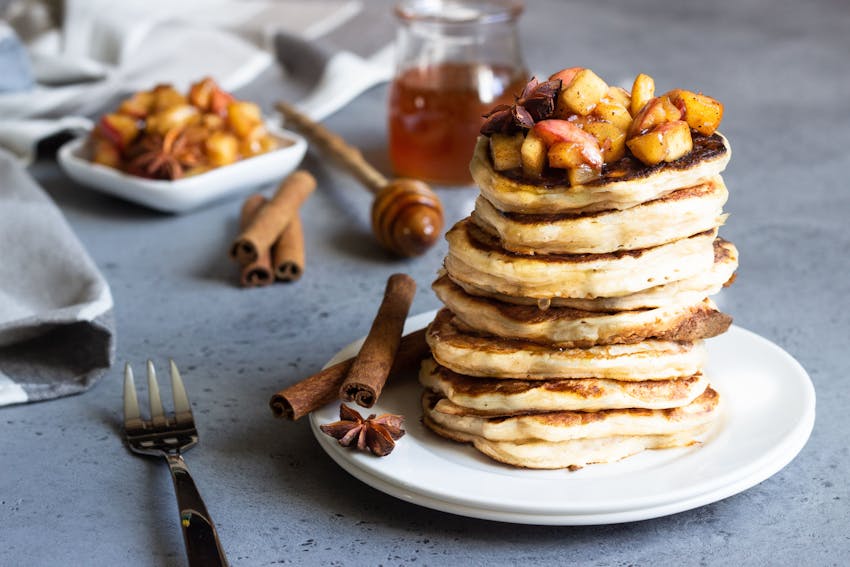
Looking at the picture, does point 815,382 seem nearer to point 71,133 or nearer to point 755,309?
point 755,309

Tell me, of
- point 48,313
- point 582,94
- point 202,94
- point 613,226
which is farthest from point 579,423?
point 202,94

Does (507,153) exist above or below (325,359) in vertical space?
above

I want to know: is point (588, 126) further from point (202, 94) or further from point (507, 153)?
point (202, 94)

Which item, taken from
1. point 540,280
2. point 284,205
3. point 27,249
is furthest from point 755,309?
point 27,249

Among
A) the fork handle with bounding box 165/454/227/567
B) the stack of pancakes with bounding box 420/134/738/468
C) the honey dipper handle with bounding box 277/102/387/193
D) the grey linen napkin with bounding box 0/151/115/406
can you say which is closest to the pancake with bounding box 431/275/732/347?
the stack of pancakes with bounding box 420/134/738/468

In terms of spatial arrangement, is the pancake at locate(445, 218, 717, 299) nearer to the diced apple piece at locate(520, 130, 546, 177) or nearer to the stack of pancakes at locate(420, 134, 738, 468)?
the stack of pancakes at locate(420, 134, 738, 468)

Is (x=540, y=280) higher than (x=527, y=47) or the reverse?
higher
